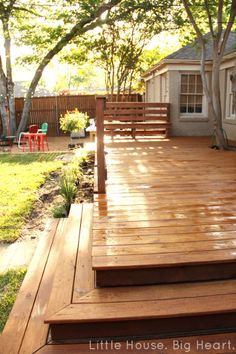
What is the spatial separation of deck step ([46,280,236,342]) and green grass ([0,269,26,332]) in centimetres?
62

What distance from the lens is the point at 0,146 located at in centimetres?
1388

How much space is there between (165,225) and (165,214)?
290 millimetres

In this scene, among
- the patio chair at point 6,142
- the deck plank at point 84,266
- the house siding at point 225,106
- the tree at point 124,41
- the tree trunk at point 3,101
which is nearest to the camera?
the deck plank at point 84,266

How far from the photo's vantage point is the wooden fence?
17781mm

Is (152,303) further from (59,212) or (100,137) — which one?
(59,212)

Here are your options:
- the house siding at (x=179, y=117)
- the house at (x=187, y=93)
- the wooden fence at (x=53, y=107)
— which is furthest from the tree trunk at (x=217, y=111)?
the wooden fence at (x=53, y=107)

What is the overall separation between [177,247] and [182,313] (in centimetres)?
58

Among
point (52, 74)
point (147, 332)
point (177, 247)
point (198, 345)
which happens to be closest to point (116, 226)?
point (177, 247)

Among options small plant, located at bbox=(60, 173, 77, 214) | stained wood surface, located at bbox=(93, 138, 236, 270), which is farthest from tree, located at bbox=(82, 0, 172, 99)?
small plant, located at bbox=(60, 173, 77, 214)

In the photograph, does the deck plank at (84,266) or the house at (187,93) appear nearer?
the deck plank at (84,266)

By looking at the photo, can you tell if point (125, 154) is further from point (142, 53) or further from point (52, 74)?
point (52, 74)

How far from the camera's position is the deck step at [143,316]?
2311 mm

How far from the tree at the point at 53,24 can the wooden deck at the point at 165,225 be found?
9.03m

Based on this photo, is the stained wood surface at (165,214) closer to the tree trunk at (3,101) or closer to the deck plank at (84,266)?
the deck plank at (84,266)
